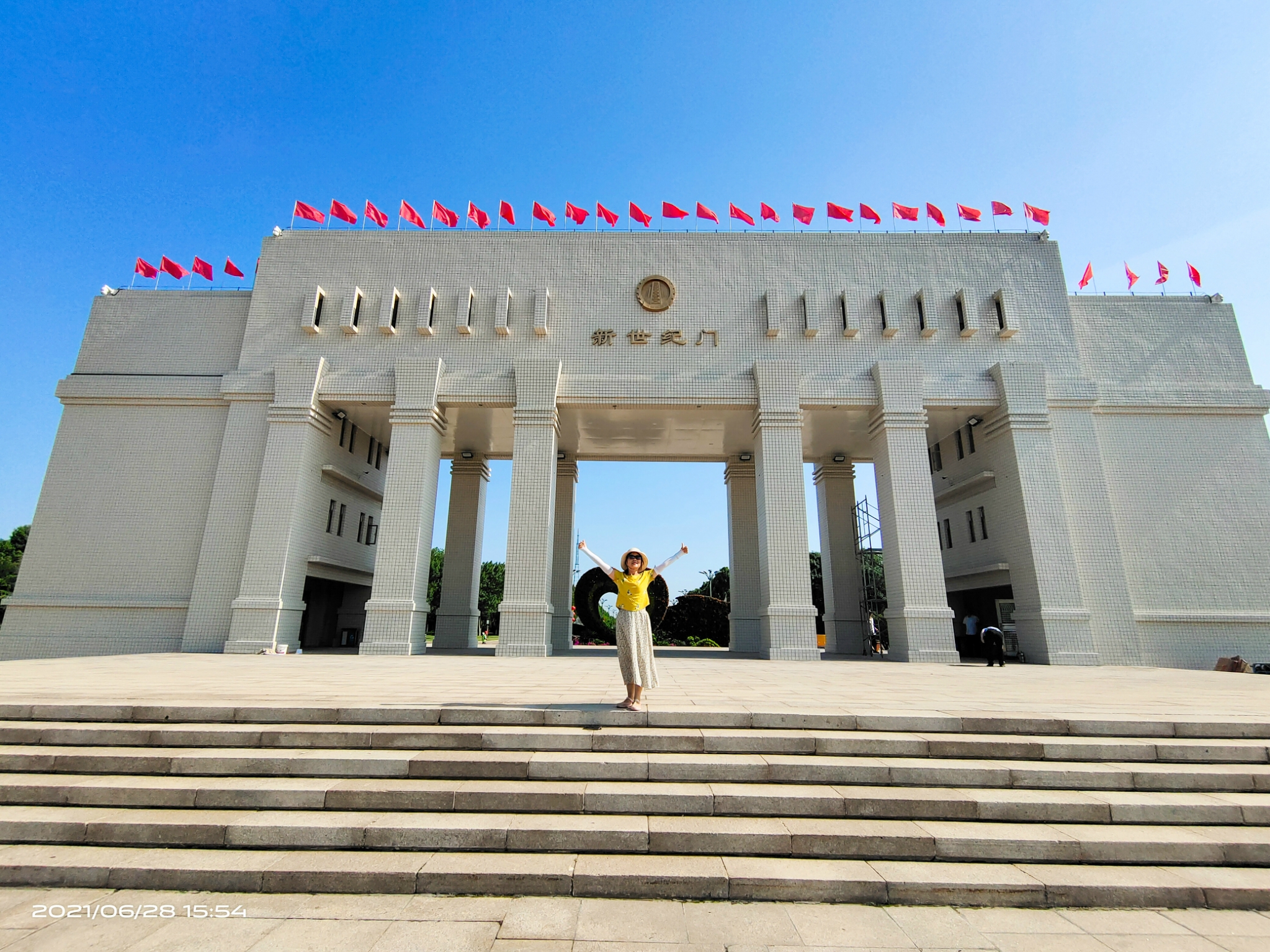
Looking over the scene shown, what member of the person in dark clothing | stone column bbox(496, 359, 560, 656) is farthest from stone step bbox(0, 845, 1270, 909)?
stone column bbox(496, 359, 560, 656)

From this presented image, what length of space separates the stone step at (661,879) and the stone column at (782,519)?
39.6 feet

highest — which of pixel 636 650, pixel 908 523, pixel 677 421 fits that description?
pixel 677 421

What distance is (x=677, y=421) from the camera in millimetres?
19922

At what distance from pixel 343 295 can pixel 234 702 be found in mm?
16163

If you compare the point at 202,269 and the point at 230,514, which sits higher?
the point at 202,269

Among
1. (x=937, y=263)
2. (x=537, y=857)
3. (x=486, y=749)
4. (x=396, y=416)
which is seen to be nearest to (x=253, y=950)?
(x=537, y=857)

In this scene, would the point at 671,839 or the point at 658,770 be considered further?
the point at 658,770

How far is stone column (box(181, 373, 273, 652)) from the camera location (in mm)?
16734

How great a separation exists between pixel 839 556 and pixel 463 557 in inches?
558

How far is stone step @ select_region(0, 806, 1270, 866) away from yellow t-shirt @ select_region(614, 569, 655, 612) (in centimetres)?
225

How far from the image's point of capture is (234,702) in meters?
6.30

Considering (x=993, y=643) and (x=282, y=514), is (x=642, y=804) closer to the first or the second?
(x=993, y=643)

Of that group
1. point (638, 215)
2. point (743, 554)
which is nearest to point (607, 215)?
point (638, 215)

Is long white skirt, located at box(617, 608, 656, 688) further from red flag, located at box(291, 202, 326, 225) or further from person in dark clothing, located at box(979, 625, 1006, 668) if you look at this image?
red flag, located at box(291, 202, 326, 225)
